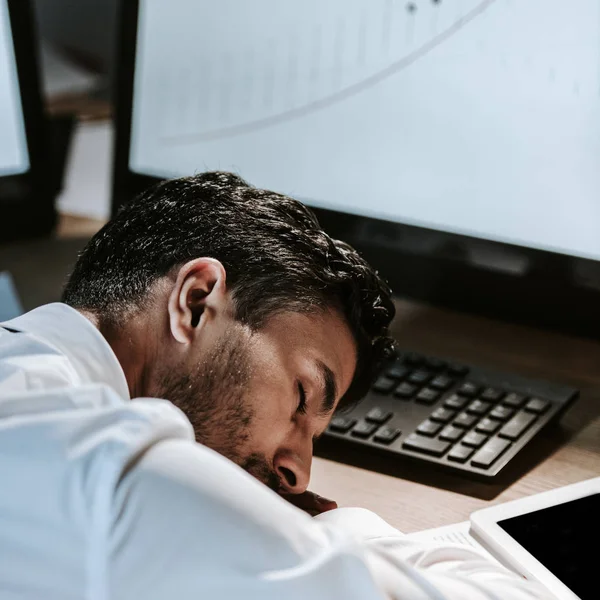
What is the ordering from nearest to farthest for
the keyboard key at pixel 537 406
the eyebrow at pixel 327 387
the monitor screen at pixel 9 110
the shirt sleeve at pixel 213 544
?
the shirt sleeve at pixel 213 544 < the eyebrow at pixel 327 387 < the keyboard key at pixel 537 406 < the monitor screen at pixel 9 110

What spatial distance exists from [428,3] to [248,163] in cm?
27

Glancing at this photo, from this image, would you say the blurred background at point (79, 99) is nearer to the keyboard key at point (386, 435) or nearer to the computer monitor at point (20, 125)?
the computer monitor at point (20, 125)

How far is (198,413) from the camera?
2.17 ft

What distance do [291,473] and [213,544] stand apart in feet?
0.86

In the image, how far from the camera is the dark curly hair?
721 mm

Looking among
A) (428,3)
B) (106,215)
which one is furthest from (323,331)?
(106,215)

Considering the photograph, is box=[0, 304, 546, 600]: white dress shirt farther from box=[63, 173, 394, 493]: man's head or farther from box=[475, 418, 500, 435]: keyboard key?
box=[475, 418, 500, 435]: keyboard key

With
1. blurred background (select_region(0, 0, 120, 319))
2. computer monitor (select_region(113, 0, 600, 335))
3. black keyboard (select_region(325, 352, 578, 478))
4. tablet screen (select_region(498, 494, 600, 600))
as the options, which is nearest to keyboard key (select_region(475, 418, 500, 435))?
black keyboard (select_region(325, 352, 578, 478))

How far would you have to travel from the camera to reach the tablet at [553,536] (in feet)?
1.92

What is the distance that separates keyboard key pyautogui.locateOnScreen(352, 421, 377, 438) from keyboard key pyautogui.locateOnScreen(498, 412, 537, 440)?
3.9 inches

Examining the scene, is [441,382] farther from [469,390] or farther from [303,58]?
[303,58]

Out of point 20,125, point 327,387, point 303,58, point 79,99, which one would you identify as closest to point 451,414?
point 327,387

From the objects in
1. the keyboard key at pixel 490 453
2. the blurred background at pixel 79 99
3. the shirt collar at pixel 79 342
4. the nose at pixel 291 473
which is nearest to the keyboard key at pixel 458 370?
the keyboard key at pixel 490 453

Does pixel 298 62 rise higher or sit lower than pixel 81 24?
higher
